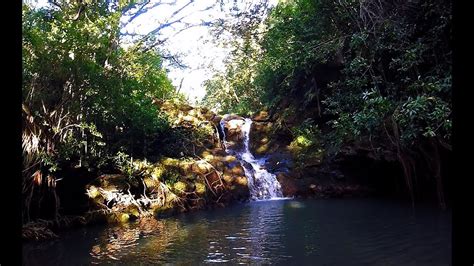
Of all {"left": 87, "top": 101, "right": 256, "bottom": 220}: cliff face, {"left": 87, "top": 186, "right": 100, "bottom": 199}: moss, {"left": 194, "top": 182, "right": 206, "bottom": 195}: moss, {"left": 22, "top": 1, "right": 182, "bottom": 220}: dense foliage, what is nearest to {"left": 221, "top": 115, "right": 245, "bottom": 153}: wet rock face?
{"left": 87, "top": 101, "right": 256, "bottom": 220}: cliff face

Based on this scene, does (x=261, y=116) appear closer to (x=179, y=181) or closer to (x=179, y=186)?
(x=179, y=181)

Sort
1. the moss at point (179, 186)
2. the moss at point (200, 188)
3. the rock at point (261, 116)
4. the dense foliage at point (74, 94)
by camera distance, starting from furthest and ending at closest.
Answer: the rock at point (261, 116), the moss at point (200, 188), the moss at point (179, 186), the dense foliage at point (74, 94)

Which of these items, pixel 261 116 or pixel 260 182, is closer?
pixel 260 182

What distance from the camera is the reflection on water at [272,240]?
23.2ft

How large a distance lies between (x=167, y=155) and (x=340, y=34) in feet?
26.2

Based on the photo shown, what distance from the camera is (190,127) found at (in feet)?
56.3

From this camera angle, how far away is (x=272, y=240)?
8.44 metres

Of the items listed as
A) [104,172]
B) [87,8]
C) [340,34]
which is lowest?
[104,172]

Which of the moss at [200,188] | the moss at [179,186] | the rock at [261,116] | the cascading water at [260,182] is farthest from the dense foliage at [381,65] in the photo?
the moss at [179,186]

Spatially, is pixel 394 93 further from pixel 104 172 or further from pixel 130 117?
pixel 104 172


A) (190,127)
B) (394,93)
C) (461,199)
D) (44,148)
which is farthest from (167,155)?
(461,199)

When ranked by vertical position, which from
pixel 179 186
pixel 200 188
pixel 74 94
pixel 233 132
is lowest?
pixel 200 188

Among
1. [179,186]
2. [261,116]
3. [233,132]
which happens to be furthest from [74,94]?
[261,116]

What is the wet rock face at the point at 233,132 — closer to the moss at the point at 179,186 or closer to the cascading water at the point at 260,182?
the cascading water at the point at 260,182
